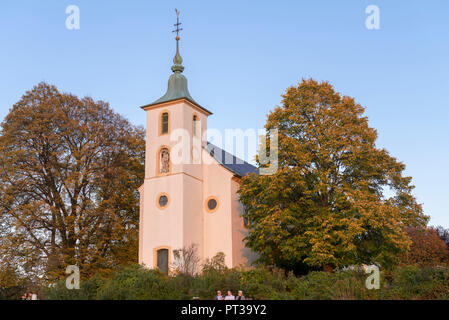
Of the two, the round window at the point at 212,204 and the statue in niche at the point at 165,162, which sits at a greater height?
the statue in niche at the point at 165,162

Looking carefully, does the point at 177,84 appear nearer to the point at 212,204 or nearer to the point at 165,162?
the point at 165,162

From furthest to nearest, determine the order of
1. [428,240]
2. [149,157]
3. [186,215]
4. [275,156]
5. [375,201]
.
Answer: [428,240], [149,157], [186,215], [275,156], [375,201]

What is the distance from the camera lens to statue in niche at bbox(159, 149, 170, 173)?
104ft

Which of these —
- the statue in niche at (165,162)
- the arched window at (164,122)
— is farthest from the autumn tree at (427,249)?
the arched window at (164,122)

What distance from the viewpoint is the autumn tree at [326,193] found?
77.6ft

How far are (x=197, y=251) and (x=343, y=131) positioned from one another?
1140 cm

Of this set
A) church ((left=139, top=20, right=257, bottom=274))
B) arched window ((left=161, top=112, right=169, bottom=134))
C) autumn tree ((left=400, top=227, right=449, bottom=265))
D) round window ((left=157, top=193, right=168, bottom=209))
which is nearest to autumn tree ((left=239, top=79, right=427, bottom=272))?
church ((left=139, top=20, right=257, bottom=274))

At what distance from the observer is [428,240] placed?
138ft

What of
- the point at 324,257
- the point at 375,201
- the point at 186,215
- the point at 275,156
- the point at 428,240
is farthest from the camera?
the point at 428,240

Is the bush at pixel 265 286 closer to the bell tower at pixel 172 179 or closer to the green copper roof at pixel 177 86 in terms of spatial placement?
the bell tower at pixel 172 179

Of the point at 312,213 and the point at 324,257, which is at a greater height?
the point at 312,213

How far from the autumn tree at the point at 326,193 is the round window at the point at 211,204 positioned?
4337 mm
